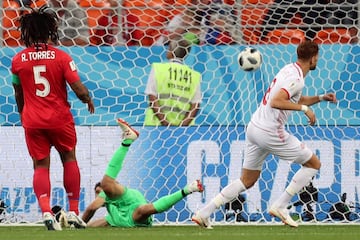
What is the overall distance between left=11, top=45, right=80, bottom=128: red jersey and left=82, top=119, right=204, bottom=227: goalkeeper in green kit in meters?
0.74

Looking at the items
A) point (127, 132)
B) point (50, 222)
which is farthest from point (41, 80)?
point (50, 222)

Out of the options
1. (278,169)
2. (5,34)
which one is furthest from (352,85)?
(5,34)

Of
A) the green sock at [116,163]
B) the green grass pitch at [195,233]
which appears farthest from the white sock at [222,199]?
the green sock at [116,163]

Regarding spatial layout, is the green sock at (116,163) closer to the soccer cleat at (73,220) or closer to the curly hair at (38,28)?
the soccer cleat at (73,220)

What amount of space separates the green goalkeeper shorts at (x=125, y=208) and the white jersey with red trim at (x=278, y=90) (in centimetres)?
124

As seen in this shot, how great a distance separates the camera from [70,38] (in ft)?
38.4

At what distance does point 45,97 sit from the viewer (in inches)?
360

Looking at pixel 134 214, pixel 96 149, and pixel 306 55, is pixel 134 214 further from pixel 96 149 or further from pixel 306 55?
pixel 306 55

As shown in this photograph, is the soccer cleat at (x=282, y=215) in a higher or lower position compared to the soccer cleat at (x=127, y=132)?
lower

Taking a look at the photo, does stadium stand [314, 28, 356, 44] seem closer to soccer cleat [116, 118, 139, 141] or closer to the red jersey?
soccer cleat [116, 118, 139, 141]

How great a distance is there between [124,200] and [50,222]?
1.00m

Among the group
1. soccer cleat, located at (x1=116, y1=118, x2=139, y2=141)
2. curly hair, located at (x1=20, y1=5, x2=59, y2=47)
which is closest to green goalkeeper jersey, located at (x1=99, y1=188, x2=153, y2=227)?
soccer cleat, located at (x1=116, y1=118, x2=139, y2=141)

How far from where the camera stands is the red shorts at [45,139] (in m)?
9.20

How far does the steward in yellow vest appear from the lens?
11281mm
